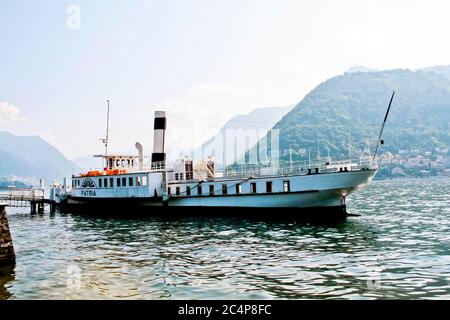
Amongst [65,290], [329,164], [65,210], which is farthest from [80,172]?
[65,290]

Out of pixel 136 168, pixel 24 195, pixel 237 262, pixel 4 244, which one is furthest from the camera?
pixel 24 195

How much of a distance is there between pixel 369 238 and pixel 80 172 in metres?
37.4

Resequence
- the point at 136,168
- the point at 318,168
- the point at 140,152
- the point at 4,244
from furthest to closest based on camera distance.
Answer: the point at 140,152
the point at 136,168
the point at 318,168
the point at 4,244

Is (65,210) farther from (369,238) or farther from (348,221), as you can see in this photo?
(369,238)

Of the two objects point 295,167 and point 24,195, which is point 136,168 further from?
point 295,167

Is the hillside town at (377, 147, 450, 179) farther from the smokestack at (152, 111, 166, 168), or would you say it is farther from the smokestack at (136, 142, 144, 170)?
the smokestack at (152, 111, 166, 168)

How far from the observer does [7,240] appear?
18109mm

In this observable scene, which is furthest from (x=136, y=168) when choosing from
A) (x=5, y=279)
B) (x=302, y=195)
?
(x=5, y=279)

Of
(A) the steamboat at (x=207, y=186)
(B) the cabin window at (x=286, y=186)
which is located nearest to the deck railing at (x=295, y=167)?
(A) the steamboat at (x=207, y=186)

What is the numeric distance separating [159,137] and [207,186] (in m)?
10.1

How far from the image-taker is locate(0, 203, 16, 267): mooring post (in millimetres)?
17578

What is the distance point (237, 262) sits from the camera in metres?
17.6

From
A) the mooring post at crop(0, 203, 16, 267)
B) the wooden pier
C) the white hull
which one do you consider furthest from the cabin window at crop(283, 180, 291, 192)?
the wooden pier

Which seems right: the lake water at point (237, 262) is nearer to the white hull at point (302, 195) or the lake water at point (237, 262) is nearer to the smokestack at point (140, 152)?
the white hull at point (302, 195)
